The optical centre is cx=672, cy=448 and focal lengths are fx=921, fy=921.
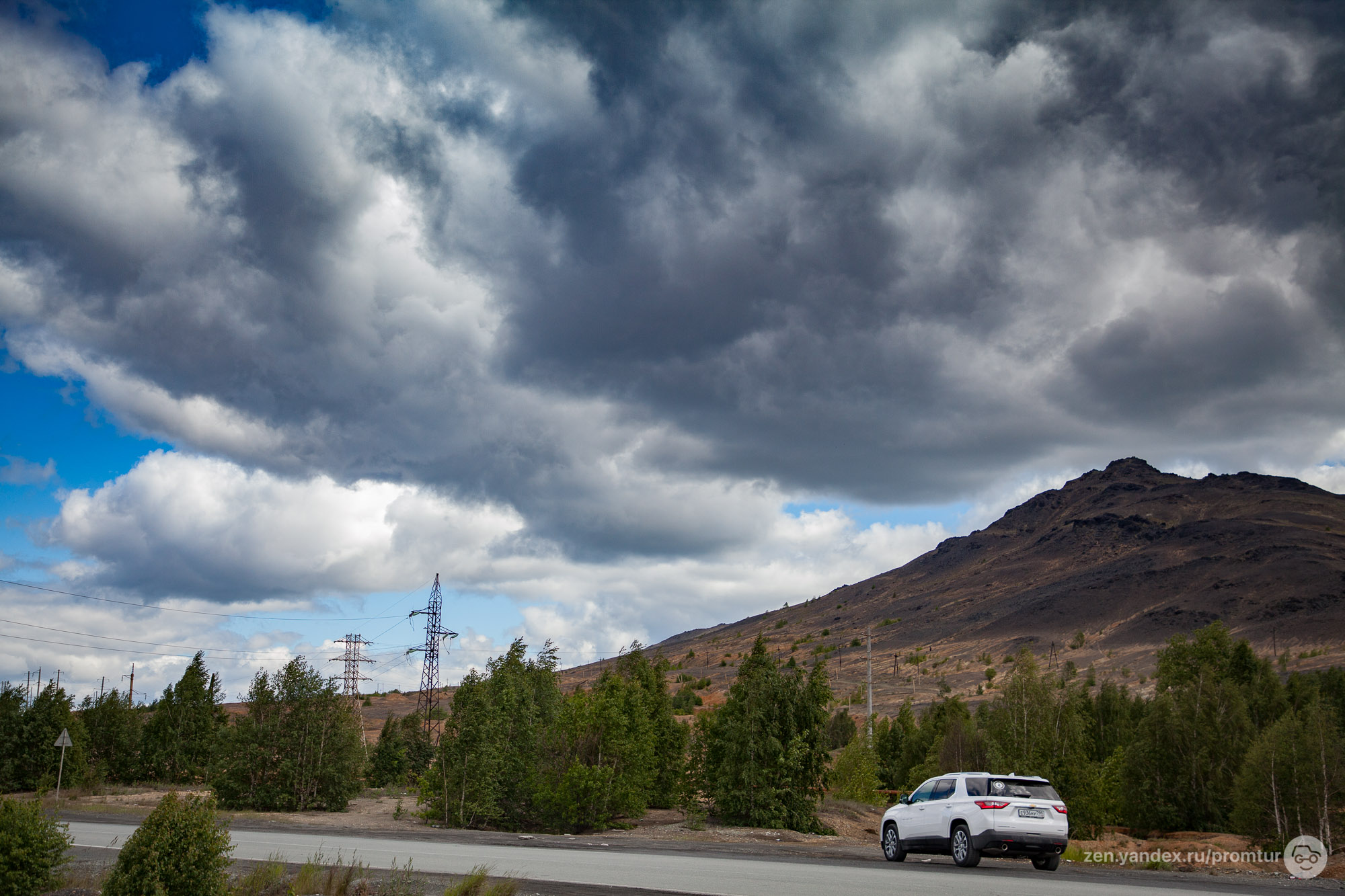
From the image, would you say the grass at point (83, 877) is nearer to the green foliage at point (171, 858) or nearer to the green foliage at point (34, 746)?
the green foliage at point (171, 858)

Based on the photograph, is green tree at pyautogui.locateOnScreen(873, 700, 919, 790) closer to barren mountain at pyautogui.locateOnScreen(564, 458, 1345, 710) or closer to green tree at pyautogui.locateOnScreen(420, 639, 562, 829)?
green tree at pyautogui.locateOnScreen(420, 639, 562, 829)

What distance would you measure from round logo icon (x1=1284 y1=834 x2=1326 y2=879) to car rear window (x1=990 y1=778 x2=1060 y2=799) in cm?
1626

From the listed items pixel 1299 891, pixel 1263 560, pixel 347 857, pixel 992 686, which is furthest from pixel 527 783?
pixel 1263 560

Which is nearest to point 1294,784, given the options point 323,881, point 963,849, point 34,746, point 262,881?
point 963,849

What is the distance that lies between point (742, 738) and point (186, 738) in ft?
154

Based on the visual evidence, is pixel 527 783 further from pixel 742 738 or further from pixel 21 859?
pixel 21 859

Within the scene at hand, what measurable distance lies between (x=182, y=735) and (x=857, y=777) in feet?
155

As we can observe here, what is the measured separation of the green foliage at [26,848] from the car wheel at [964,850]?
17786 mm

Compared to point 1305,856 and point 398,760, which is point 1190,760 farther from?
point 398,760

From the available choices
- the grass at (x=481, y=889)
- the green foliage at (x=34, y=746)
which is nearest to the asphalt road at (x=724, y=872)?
the grass at (x=481, y=889)

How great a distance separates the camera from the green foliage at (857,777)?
53094mm

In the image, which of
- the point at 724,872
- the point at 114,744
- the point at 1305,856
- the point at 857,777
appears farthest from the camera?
the point at 114,744

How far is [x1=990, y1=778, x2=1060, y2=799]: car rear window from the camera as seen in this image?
813 inches

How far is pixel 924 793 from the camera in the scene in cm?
2302
